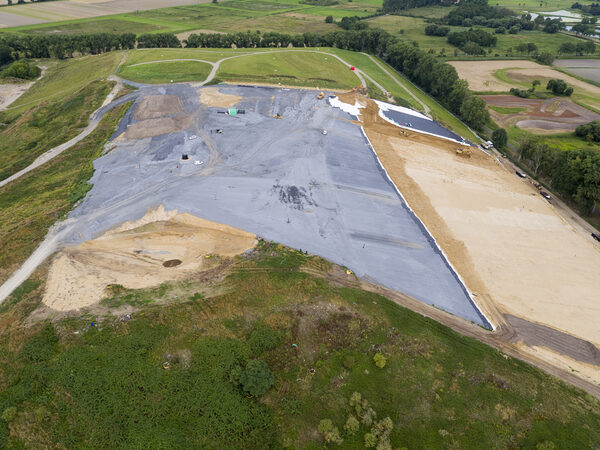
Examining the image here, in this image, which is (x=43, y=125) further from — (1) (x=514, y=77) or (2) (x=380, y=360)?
(1) (x=514, y=77)

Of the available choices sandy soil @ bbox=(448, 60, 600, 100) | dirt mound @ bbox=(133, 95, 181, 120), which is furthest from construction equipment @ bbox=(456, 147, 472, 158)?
dirt mound @ bbox=(133, 95, 181, 120)

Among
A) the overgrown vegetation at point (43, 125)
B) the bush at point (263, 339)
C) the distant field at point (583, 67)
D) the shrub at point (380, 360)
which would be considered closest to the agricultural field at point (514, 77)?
the distant field at point (583, 67)

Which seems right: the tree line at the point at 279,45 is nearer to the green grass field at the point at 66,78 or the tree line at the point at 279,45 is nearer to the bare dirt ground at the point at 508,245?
the green grass field at the point at 66,78

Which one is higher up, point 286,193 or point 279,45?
point 279,45

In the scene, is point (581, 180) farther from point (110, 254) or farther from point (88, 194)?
point (88, 194)

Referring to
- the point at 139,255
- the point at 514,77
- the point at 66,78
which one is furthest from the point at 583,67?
the point at 66,78
